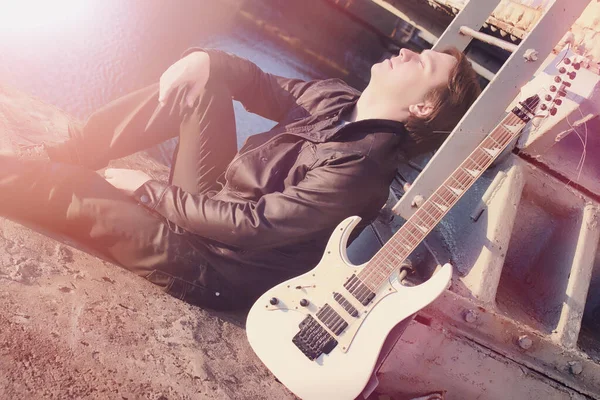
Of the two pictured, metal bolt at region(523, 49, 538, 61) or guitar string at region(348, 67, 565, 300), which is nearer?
guitar string at region(348, 67, 565, 300)

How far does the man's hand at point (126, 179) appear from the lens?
6.70 ft

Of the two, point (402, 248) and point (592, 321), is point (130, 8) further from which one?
point (592, 321)

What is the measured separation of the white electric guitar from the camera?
185 cm

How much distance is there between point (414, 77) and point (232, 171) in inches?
37.6

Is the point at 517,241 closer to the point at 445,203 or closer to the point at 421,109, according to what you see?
the point at 445,203

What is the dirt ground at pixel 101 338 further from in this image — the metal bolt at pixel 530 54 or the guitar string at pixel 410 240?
the metal bolt at pixel 530 54

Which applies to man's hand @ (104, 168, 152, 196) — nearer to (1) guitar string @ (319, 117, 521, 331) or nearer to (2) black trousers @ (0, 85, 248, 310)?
(2) black trousers @ (0, 85, 248, 310)

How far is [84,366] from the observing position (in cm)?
159

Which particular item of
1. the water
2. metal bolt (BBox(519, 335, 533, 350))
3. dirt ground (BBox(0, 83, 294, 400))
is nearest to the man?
dirt ground (BBox(0, 83, 294, 400))

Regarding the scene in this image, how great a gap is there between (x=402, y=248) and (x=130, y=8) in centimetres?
304

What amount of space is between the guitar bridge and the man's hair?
0.95 m

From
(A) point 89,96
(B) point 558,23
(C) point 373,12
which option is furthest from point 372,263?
(C) point 373,12

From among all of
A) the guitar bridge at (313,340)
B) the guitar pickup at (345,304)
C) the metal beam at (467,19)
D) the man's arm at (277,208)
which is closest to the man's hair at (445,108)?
the man's arm at (277,208)

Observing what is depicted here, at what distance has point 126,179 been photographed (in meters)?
2.07
